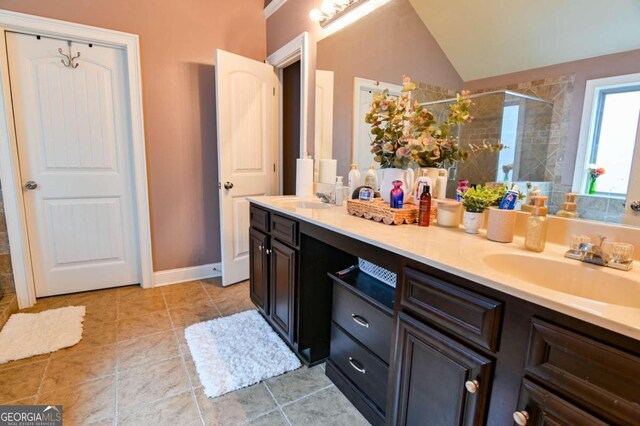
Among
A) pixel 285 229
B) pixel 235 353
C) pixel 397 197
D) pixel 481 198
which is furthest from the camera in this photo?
pixel 235 353

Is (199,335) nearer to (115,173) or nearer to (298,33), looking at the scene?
(115,173)

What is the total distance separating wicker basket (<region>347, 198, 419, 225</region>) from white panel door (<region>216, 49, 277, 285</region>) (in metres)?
1.54

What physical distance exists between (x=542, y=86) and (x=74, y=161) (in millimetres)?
3136

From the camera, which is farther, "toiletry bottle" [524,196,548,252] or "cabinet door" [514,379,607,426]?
"toiletry bottle" [524,196,548,252]

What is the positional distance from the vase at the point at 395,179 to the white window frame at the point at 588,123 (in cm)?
71

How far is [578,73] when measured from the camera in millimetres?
1079

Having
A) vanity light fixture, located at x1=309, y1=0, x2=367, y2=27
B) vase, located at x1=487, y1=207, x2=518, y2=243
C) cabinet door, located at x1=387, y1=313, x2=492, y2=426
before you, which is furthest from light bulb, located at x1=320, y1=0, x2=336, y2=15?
cabinet door, located at x1=387, y1=313, x2=492, y2=426

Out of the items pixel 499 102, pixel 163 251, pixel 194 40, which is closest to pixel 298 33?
pixel 194 40

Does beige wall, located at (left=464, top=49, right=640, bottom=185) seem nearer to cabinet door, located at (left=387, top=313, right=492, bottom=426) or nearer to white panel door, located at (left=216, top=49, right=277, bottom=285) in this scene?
cabinet door, located at (left=387, top=313, right=492, bottom=426)

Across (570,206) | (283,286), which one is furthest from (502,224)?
(283,286)

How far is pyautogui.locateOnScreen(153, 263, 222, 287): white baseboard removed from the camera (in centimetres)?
295

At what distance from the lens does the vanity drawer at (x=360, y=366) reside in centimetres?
135

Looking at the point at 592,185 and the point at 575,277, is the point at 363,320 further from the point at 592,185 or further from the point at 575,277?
the point at 592,185

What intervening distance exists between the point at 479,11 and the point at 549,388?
56.6 inches
